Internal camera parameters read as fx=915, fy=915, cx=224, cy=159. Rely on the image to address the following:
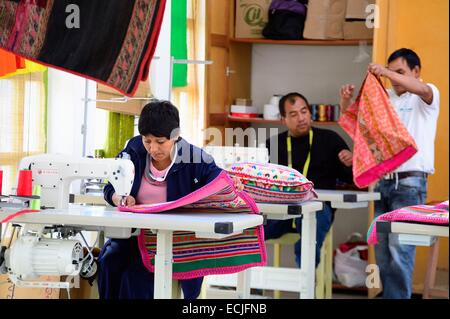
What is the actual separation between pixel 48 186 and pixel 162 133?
460mm

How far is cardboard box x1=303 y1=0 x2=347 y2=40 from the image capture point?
5.65 metres

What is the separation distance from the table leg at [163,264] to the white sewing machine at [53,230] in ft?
0.52

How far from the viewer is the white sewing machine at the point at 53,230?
296cm

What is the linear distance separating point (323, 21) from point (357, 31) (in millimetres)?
220

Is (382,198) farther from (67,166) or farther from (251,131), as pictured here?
(67,166)

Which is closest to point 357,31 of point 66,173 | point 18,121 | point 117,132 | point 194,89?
point 194,89

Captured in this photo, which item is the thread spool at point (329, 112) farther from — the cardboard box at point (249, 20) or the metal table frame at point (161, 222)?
the metal table frame at point (161, 222)

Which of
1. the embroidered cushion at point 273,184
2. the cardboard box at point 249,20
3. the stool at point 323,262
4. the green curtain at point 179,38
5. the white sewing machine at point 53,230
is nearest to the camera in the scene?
the white sewing machine at point 53,230

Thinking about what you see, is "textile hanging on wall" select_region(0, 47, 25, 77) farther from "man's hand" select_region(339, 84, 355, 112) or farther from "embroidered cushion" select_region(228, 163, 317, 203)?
"man's hand" select_region(339, 84, 355, 112)

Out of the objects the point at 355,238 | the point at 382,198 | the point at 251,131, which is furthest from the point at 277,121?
the point at 382,198

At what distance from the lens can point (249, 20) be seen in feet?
19.4

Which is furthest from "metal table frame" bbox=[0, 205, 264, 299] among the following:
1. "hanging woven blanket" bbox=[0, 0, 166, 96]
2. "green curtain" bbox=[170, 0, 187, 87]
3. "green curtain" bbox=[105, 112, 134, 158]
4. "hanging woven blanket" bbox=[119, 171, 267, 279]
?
"green curtain" bbox=[170, 0, 187, 87]

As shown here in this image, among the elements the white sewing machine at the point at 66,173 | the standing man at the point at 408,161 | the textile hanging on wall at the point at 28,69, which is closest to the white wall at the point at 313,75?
the standing man at the point at 408,161

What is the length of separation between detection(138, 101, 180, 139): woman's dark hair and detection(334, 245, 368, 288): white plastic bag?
2565 millimetres
